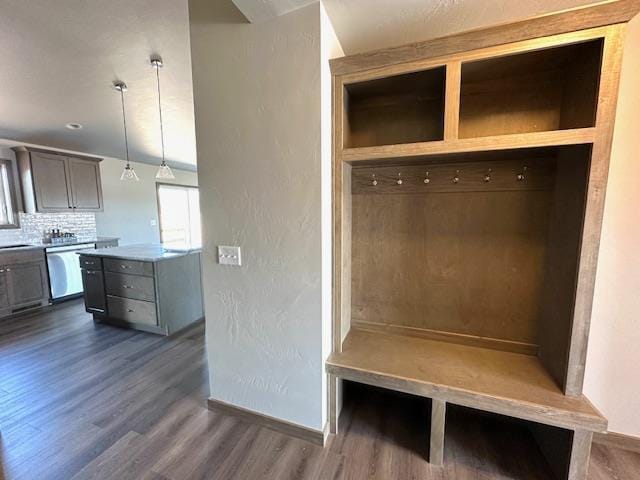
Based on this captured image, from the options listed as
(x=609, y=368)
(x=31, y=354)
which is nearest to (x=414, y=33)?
(x=609, y=368)

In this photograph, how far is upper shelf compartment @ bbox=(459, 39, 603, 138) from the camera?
4.15 feet

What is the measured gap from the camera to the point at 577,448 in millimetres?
1242

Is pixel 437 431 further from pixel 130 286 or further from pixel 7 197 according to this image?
pixel 7 197

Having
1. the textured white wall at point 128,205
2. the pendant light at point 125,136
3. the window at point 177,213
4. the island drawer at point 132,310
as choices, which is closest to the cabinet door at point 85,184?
the textured white wall at point 128,205

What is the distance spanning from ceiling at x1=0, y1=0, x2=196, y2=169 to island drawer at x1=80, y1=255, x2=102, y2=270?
167cm

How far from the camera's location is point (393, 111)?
5.78ft

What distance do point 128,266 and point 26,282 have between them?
202 cm

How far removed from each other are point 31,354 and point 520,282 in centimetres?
427

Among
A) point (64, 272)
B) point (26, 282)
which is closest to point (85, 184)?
point (64, 272)

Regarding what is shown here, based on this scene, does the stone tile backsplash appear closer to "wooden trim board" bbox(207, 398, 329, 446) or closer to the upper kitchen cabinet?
the upper kitchen cabinet

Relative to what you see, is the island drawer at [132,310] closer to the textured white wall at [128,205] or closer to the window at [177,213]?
the textured white wall at [128,205]


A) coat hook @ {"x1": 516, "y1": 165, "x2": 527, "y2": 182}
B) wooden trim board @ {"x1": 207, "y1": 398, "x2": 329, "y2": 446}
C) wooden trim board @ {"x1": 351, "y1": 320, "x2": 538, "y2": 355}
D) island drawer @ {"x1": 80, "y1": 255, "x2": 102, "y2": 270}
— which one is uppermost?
coat hook @ {"x1": 516, "y1": 165, "x2": 527, "y2": 182}

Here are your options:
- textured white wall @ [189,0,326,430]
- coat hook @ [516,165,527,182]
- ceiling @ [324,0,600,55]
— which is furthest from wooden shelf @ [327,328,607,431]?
ceiling @ [324,0,600,55]

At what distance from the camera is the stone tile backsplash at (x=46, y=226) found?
3.97 metres
